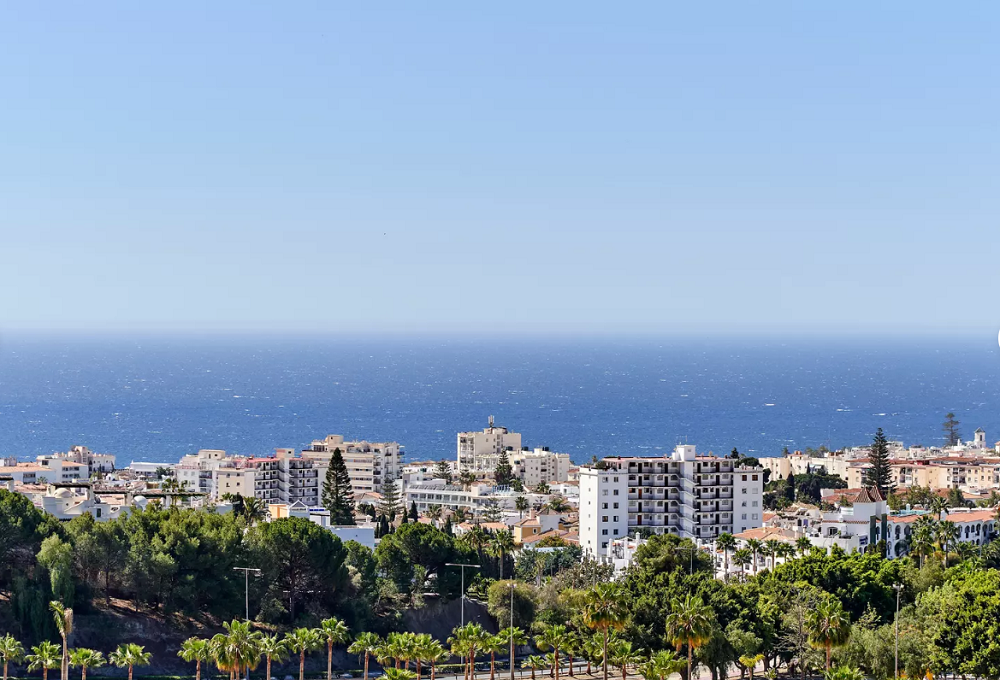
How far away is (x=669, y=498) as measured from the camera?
79.0 meters

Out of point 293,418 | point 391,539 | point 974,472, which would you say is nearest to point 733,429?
point 293,418

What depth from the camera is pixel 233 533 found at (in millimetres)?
56469

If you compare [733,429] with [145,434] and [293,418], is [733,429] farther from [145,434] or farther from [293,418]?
[145,434]

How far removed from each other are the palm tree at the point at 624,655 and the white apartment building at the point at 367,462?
6144 centimetres

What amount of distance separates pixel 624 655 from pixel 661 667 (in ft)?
7.47

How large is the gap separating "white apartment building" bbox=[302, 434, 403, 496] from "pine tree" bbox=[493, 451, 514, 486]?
7.14 m

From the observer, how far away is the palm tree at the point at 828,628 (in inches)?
1724

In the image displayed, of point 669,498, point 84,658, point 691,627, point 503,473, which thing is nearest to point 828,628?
point 691,627

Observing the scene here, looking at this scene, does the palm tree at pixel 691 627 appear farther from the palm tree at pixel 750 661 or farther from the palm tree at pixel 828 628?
the palm tree at pixel 750 661

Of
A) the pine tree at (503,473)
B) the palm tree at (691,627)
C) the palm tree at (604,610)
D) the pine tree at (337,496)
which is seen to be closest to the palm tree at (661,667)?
the palm tree at (691,627)

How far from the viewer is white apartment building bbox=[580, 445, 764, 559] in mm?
77750

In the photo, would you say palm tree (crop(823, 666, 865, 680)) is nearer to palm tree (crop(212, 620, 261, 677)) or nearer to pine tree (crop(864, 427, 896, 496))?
palm tree (crop(212, 620, 261, 677))

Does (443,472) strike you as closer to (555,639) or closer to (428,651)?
(555,639)

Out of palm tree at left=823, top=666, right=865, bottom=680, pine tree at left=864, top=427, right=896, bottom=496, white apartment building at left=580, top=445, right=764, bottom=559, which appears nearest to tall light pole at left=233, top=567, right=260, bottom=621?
palm tree at left=823, top=666, right=865, bottom=680
